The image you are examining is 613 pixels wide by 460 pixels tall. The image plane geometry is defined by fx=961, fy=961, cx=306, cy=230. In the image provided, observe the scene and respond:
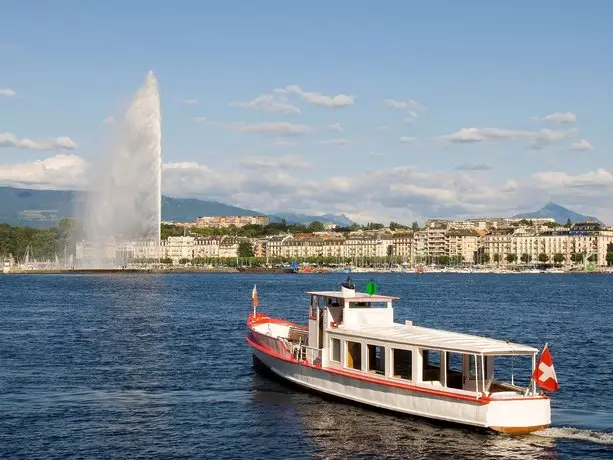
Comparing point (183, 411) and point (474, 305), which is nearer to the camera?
point (183, 411)

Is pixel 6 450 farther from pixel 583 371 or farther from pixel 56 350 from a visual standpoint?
pixel 583 371

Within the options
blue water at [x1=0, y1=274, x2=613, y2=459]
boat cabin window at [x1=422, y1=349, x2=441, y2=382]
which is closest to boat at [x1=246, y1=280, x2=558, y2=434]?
boat cabin window at [x1=422, y1=349, x2=441, y2=382]

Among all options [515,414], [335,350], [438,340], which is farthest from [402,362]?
[515,414]

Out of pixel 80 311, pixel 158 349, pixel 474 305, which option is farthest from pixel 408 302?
pixel 158 349

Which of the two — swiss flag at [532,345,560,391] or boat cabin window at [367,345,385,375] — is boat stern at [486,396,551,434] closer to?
swiss flag at [532,345,560,391]

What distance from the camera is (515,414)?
24.9 m

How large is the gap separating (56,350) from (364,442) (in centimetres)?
2219

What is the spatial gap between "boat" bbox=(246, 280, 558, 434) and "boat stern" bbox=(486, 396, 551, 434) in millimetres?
26

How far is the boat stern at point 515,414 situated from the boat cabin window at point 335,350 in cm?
675

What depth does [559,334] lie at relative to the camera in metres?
53.6

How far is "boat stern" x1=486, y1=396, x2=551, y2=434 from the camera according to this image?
2489cm

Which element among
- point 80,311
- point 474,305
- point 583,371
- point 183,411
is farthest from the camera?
point 474,305

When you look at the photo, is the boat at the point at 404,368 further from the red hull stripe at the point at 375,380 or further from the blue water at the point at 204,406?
the blue water at the point at 204,406

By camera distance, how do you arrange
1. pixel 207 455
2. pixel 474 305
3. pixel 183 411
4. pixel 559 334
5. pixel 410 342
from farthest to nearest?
pixel 474 305 → pixel 559 334 → pixel 183 411 → pixel 410 342 → pixel 207 455
